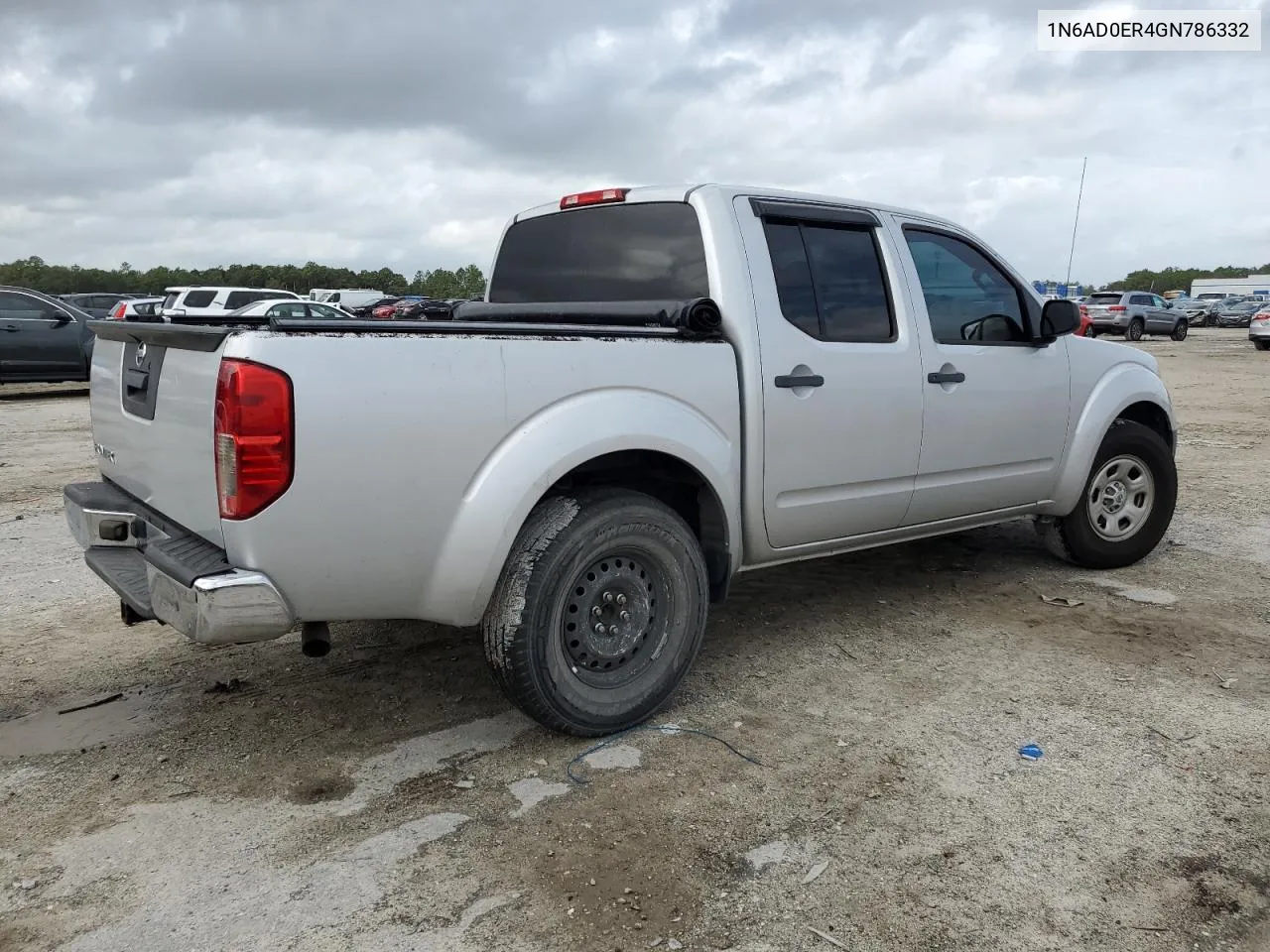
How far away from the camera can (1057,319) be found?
472 centimetres

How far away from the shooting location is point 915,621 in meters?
4.68

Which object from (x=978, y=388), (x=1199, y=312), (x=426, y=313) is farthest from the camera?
(x=1199, y=312)

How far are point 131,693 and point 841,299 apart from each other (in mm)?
3201

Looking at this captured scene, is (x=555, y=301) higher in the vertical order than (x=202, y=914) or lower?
higher

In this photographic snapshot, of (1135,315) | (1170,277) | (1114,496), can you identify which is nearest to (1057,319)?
(1114,496)

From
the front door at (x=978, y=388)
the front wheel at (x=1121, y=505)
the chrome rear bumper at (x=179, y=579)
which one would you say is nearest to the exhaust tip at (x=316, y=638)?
the chrome rear bumper at (x=179, y=579)

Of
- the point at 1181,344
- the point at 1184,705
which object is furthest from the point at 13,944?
the point at 1181,344

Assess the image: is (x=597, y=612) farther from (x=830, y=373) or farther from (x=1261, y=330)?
(x=1261, y=330)

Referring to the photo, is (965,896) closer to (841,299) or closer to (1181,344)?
(841,299)

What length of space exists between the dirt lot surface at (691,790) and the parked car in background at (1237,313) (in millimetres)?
48418

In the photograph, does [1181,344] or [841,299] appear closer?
[841,299]

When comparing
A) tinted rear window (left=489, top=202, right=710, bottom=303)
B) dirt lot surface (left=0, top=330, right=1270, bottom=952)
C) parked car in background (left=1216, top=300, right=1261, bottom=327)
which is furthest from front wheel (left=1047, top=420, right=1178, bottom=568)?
parked car in background (left=1216, top=300, right=1261, bottom=327)

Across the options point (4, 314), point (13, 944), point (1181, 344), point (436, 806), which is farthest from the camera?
point (1181, 344)

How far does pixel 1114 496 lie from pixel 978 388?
4.92ft
